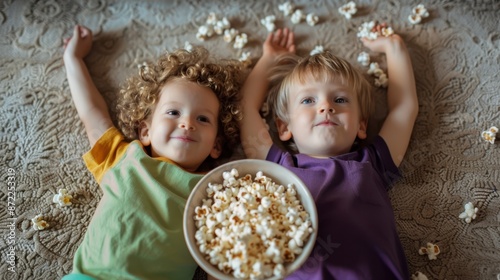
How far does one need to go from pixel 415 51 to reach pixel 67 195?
50.4 inches

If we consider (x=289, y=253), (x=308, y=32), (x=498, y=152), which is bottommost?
(x=498, y=152)

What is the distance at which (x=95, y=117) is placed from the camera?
1.36m

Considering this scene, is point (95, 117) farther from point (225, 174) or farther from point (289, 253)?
point (289, 253)

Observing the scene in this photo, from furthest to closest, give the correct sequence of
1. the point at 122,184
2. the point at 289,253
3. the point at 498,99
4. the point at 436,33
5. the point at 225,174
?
the point at 436,33 → the point at 498,99 → the point at 122,184 → the point at 225,174 → the point at 289,253

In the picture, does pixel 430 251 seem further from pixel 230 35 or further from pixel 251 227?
pixel 230 35

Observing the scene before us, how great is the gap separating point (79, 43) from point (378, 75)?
1.06 meters

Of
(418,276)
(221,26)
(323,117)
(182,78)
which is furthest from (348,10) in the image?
(418,276)

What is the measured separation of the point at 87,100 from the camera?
138 cm

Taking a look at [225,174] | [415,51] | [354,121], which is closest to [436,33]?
[415,51]

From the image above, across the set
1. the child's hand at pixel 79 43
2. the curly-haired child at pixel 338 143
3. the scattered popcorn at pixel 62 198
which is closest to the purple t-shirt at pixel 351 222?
the curly-haired child at pixel 338 143

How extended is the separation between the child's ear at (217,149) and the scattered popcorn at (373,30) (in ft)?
2.18

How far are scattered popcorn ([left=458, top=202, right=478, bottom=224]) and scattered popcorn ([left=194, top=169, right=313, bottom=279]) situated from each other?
1.98 feet

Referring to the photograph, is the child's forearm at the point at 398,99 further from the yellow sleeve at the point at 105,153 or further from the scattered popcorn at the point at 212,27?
the yellow sleeve at the point at 105,153

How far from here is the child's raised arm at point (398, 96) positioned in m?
1.33
